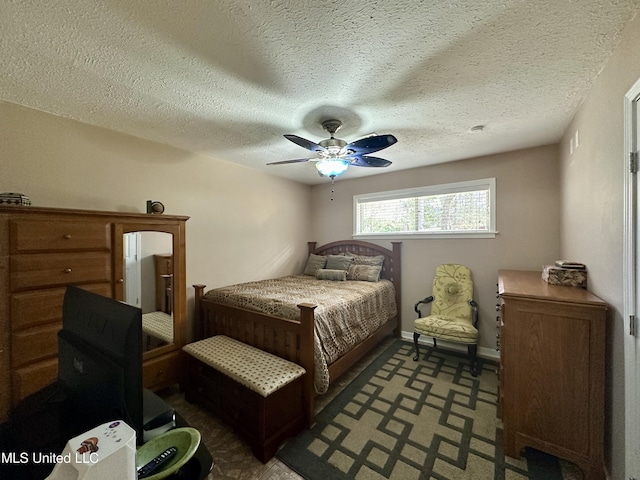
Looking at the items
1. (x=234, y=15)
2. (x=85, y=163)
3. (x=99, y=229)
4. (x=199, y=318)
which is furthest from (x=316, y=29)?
(x=199, y=318)

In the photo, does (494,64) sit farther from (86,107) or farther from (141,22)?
(86,107)

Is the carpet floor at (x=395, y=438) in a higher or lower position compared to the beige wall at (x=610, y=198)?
lower

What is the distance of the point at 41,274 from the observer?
171 cm

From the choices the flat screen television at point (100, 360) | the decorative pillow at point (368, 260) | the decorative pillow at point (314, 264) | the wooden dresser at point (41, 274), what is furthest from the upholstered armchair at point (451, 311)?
the wooden dresser at point (41, 274)

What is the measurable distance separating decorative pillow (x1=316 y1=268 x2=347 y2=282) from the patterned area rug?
1.37m

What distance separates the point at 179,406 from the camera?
2.23 m

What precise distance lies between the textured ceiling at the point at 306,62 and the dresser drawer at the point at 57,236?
3.05 ft

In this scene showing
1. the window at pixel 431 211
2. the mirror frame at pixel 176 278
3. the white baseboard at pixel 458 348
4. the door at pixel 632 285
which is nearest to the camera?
the door at pixel 632 285

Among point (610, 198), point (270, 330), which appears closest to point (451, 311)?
point (610, 198)

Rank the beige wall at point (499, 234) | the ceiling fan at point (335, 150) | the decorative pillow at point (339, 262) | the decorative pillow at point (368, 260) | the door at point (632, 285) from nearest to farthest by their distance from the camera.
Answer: the door at point (632, 285), the ceiling fan at point (335, 150), the beige wall at point (499, 234), the decorative pillow at point (368, 260), the decorative pillow at point (339, 262)

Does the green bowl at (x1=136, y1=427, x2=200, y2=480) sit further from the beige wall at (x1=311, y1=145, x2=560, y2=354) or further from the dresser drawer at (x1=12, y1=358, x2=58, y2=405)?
the beige wall at (x1=311, y1=145, x2=560, y2=354)

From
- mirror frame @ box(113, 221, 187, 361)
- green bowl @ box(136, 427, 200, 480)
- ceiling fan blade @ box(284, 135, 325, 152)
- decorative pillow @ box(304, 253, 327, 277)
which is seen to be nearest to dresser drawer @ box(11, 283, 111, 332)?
mirror frame @ box(113, 221, 187, 361)

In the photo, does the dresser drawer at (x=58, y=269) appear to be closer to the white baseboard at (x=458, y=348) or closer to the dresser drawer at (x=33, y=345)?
the dresser drawer at (x=33, y=345)

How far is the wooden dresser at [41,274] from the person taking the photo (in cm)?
161
